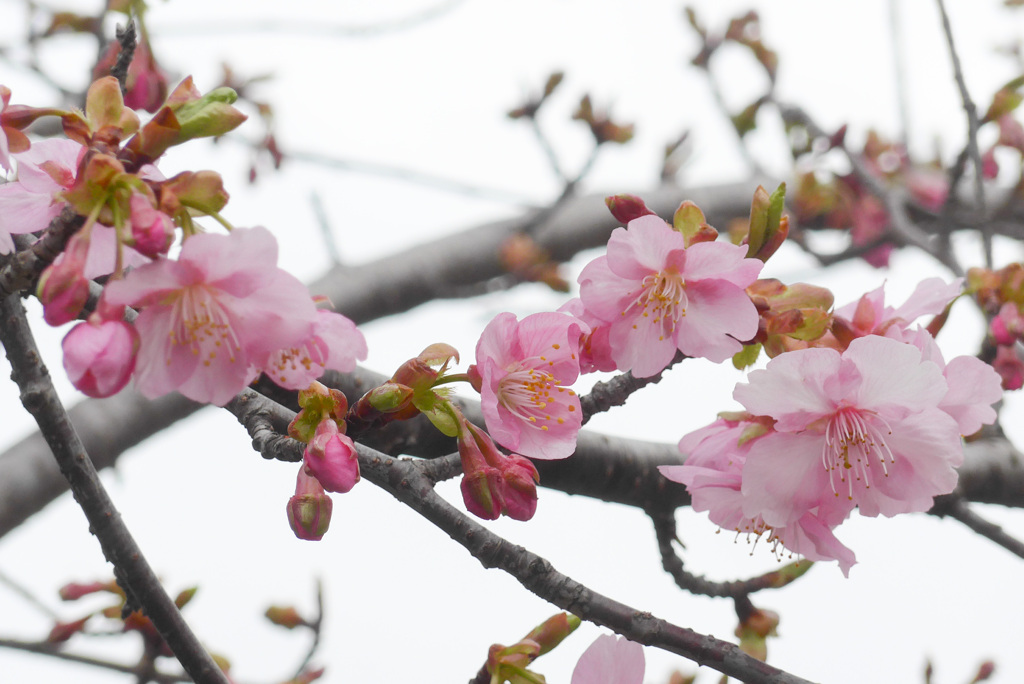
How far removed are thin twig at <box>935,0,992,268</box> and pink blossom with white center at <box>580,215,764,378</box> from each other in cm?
92

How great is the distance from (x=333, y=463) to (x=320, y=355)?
100 mm

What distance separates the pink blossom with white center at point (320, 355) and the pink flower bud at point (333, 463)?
58 mm

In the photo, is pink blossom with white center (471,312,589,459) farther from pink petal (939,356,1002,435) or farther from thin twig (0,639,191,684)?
thin twig (0,639,191,684)

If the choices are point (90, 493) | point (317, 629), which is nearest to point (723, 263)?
point (90, 493)

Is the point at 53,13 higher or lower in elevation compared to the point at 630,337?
higher

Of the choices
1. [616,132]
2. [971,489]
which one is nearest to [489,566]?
[971,489]

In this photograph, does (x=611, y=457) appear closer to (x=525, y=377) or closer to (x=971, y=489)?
(x=525, y=377)

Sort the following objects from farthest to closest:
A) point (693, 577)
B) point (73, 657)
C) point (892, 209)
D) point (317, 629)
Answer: point (892, 209) → point (317, 629) → point (73, 657) → point (693, 577)

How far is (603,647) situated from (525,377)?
0.28 meters

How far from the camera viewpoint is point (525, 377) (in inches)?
28.8

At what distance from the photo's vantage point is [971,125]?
1.48 metres

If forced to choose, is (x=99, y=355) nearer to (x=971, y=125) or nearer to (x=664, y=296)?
(x=664, y=296)

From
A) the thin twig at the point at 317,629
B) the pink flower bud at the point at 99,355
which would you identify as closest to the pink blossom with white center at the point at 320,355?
the pink flower bud at the point at 99,355

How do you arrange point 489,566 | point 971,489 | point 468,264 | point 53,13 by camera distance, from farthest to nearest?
point 468,264 < point 53,13 < point 971,489 < point 489,566
